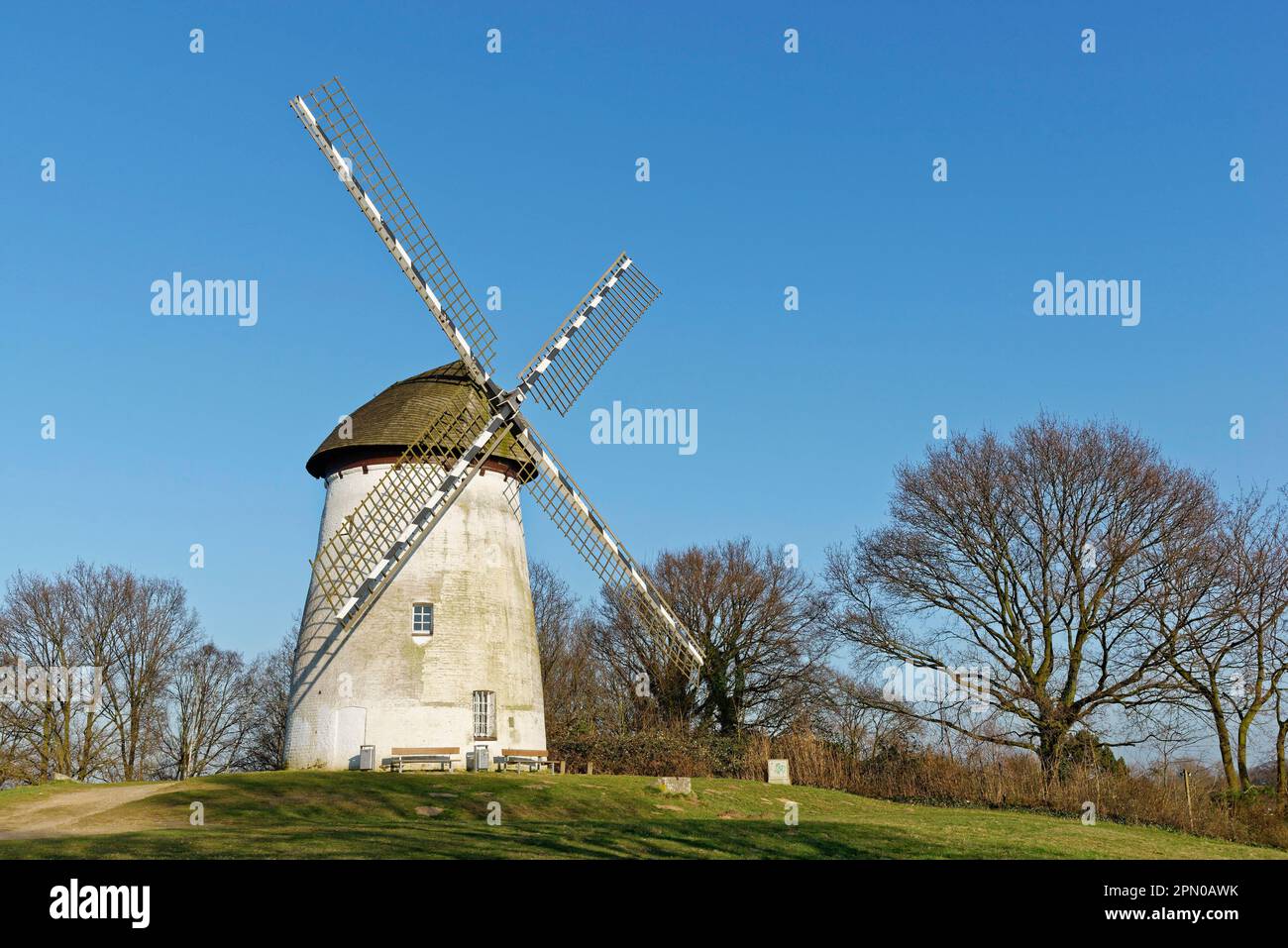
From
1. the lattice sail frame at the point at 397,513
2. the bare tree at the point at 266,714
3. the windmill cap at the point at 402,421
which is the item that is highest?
the windmill cap at the point at 402,421

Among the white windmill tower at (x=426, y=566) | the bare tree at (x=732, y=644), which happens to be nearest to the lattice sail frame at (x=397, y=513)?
the white windmill tower at (x=426, y=566)

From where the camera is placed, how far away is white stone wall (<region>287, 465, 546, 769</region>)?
2622cm

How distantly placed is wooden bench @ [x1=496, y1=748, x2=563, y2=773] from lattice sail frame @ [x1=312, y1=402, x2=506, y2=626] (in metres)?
5.18

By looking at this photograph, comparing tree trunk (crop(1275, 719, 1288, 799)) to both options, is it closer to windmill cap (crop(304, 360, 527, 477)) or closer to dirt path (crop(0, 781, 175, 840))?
windmill cap (crop(304, 360, 527, 477))

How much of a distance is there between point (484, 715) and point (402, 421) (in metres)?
8.02

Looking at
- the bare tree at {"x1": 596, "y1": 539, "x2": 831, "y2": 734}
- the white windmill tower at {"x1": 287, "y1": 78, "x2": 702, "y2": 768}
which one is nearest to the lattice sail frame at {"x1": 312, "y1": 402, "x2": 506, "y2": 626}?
the white windmill tower at {"x1": 287, "y1": 78, "x2": 702, "y2": 768}

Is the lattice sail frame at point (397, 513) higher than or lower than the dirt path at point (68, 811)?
higher

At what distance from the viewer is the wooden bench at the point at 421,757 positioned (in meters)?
25.7

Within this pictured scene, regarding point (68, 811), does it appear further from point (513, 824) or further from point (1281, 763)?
point (1281, 763)

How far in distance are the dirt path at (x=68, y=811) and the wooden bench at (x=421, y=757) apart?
16.4 feet

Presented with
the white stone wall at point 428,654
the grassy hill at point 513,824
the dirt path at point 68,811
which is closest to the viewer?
the grassy hill at point 513,824

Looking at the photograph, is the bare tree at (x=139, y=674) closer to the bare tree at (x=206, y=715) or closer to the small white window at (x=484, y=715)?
the bare tree at (x=206, y=715)
